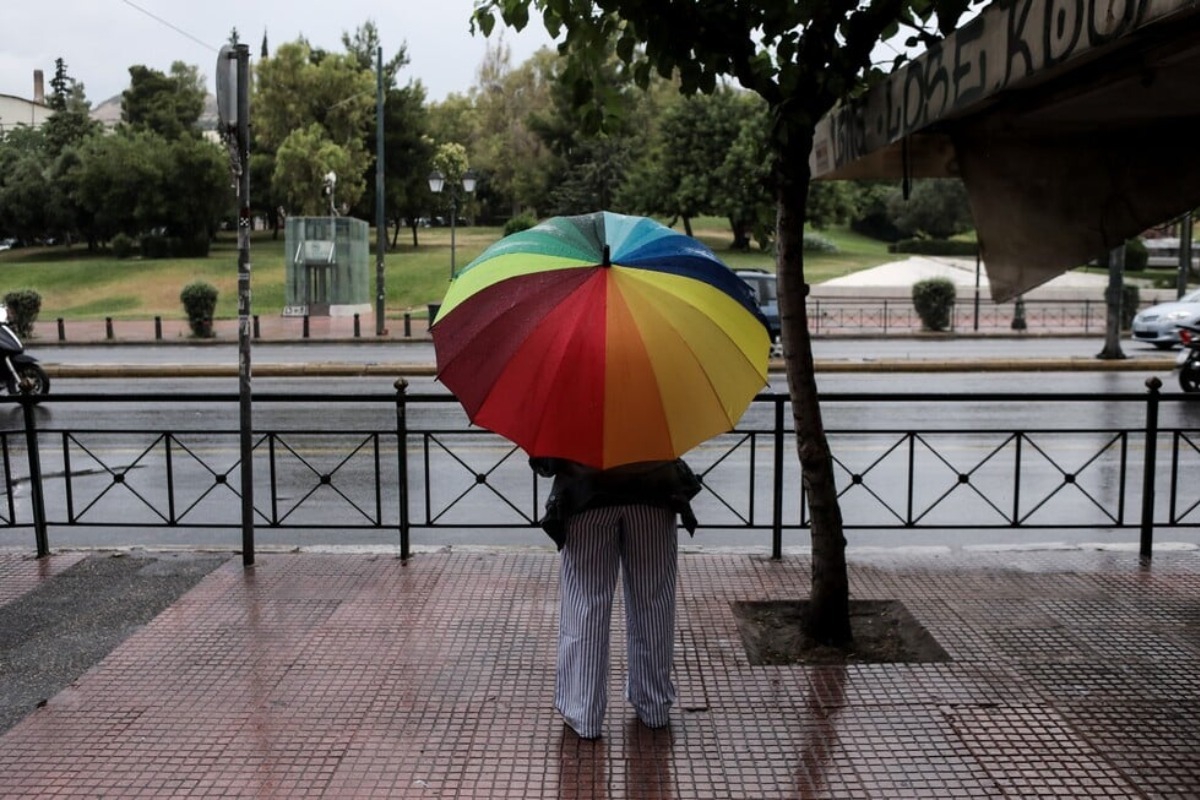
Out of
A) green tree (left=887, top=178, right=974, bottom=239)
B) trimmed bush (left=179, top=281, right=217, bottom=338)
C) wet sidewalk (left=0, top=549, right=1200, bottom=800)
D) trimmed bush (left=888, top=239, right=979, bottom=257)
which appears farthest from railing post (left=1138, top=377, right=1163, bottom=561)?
green tree (left=887, top=178, right=974, bottom=239)

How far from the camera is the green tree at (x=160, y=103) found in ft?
227

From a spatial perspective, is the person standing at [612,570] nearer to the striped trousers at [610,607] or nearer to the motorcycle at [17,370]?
the striped trousers at [610,607]

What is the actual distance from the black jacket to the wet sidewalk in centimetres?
99

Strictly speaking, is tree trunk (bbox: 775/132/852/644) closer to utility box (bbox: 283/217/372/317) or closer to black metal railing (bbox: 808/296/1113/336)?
black metal railing (bbox: 808/296/1113/336)

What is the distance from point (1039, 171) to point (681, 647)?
318cm

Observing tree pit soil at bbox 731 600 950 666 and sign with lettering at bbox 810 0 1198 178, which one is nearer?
sign with lettering at bbox 810 0 1198 178

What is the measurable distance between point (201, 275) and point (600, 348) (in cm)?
4783

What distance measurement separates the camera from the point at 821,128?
6383mm

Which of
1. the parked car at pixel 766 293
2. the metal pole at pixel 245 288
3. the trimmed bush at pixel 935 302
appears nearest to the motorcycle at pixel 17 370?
the metal pole at pixel 245 288

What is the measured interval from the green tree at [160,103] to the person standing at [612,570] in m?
70.5

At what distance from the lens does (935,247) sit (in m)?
66.3

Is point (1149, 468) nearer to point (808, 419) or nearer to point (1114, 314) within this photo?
point (808, 419)

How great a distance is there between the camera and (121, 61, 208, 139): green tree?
6931 centimetres

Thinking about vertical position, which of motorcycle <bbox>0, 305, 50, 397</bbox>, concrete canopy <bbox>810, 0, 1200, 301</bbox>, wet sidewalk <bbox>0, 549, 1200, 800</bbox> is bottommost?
wet sidewalk <bbox>0, 549, 1200, 800</bbox>
